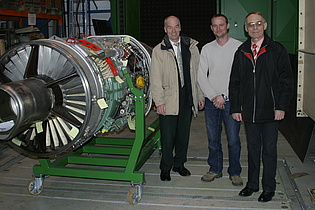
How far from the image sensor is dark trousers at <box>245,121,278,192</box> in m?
2.81

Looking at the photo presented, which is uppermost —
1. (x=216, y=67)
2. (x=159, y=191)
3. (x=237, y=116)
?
(x=216, y=67)

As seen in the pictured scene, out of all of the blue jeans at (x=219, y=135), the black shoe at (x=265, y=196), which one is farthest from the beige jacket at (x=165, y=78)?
the black shoe at (x=265, y=196)

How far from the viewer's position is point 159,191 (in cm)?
319

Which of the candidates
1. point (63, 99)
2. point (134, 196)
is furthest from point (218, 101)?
point (63, 99)

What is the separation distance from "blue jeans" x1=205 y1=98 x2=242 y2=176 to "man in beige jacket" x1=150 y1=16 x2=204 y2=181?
0.54 ft

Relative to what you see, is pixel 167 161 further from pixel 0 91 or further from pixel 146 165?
pixel 0 91

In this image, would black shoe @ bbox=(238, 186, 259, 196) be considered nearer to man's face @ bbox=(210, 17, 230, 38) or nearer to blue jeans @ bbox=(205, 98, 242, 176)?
blue jeans @ bbox=(205, 98, 242, 176)

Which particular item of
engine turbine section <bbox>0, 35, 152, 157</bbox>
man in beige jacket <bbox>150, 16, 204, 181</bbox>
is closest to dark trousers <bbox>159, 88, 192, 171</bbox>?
man in beige jacket <bbox>150, 16, 204, 181</bbox>

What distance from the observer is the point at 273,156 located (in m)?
2.84

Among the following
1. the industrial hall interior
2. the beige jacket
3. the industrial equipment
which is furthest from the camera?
the beige jacket

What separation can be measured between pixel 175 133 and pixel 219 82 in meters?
0.62

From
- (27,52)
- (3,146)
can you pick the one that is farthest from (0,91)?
(3,146)

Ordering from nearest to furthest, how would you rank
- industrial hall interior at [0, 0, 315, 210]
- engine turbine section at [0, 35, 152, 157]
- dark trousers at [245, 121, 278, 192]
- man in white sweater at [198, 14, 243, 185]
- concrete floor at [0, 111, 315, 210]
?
1. engine turbine section at [0, 35, 152, 157]
2. industrial hall interior at [0, 0, 315, 210]
3. dark trousers at [245, 121, 278, 192]
4. concrete floor at [0, 111, 315, 210]
5. man in white sweater at [198, 14, 243, 185]

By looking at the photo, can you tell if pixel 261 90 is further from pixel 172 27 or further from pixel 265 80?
pixel 172 27
